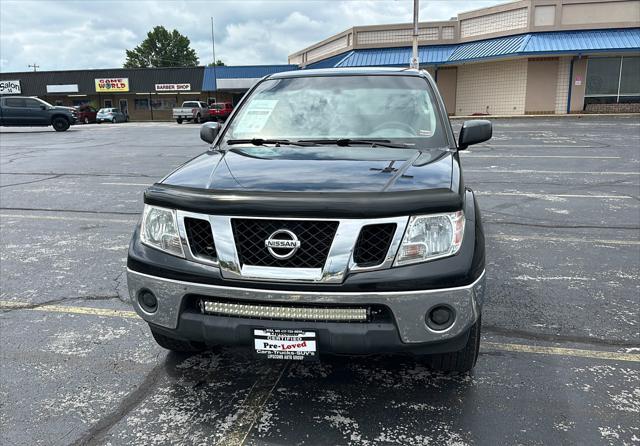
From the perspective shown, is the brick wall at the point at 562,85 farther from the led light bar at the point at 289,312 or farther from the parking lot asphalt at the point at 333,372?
the led light bar at the point at 289,312

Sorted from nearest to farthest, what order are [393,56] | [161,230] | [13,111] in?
[161,230]
[13,111]
[393,56]

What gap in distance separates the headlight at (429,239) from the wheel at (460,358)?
1.97 ft

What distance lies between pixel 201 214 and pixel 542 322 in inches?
103

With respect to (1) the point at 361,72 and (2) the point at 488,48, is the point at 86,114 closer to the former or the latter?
(2) the point at 488,48

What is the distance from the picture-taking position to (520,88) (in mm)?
29391

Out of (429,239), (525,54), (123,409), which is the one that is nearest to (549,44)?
(525,54)

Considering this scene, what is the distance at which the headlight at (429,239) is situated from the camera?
231cm

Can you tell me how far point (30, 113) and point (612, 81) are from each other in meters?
31.5

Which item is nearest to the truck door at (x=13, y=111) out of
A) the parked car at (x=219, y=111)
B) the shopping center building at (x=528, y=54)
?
the parked car at (x=219, y=111)

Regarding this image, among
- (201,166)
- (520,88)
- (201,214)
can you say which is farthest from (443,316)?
(520,88)

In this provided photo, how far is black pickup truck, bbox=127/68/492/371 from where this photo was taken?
2.28 metres

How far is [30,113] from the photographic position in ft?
87.2

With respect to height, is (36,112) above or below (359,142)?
above

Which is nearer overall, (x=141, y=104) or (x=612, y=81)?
(x=612, y=81)
